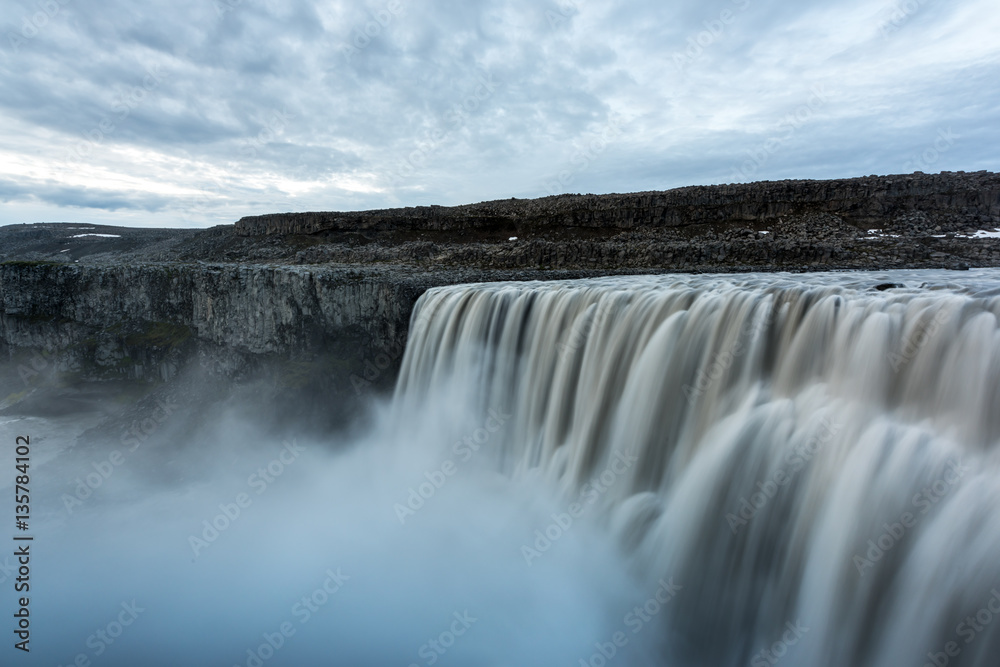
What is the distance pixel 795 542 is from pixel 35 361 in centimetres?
2858

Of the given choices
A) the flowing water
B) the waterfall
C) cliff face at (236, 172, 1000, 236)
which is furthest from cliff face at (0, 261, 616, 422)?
cliff face at (236, 172, 1000, 236)

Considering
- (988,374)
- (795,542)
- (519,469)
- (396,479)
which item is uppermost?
(988,374)

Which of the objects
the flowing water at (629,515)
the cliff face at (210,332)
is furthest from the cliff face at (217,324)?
the flowing water at (629,515)

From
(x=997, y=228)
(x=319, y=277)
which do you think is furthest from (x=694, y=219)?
(x=319, y=277)

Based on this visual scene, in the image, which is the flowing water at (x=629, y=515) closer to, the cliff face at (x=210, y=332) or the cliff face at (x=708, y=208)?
the cliff face at (x=210, y=332)

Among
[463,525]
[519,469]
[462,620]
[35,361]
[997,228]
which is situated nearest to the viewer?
[462,620]

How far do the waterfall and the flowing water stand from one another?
25mm

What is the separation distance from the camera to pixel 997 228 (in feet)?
62.3

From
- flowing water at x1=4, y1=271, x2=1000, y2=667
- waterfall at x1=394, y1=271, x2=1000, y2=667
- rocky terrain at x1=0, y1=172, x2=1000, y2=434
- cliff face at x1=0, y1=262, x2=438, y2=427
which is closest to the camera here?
waterfall at x1=394, y1=271, x2=1000, y2=667

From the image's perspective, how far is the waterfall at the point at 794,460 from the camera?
471cm

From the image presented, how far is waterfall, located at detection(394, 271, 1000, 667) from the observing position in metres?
4.71

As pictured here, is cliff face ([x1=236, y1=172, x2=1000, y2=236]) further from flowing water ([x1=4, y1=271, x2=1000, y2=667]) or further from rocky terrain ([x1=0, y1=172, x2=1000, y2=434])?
flowing water ([x1=4, y1=271, x2=1000, y2=667])

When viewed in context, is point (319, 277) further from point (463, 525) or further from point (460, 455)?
point (463, 525)

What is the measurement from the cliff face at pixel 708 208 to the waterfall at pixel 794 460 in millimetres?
18401
